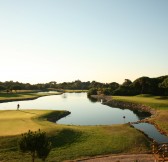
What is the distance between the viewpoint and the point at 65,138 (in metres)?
38.8

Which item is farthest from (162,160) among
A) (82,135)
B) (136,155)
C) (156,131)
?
(156,131)

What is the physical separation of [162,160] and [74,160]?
10.2 metres

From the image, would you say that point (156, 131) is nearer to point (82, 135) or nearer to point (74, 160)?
point (82, 135)

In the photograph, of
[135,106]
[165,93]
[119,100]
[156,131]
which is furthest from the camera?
[165,93]

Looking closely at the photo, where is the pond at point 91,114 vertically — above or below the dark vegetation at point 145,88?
below

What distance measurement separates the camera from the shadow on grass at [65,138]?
3654cm

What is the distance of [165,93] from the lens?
401ft

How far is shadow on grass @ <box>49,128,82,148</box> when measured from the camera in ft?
120

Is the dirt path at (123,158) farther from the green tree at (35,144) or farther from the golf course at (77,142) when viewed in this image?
the green tree at (35,144)

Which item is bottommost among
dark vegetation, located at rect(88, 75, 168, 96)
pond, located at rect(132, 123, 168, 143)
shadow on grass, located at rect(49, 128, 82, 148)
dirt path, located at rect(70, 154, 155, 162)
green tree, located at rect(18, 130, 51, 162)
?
dirt path, located at rect(70, 154, 155, 162)

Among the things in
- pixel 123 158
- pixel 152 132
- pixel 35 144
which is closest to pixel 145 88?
pixel 152 132

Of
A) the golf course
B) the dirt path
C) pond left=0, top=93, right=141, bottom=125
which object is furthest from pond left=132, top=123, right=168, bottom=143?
the dirt path

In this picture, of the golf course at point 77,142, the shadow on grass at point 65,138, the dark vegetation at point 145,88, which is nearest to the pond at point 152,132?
the golf course at point 77,142

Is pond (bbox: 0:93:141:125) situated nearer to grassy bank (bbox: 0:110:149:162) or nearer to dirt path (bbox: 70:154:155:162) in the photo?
grassy bank (bbox: 0:110:149:162)
